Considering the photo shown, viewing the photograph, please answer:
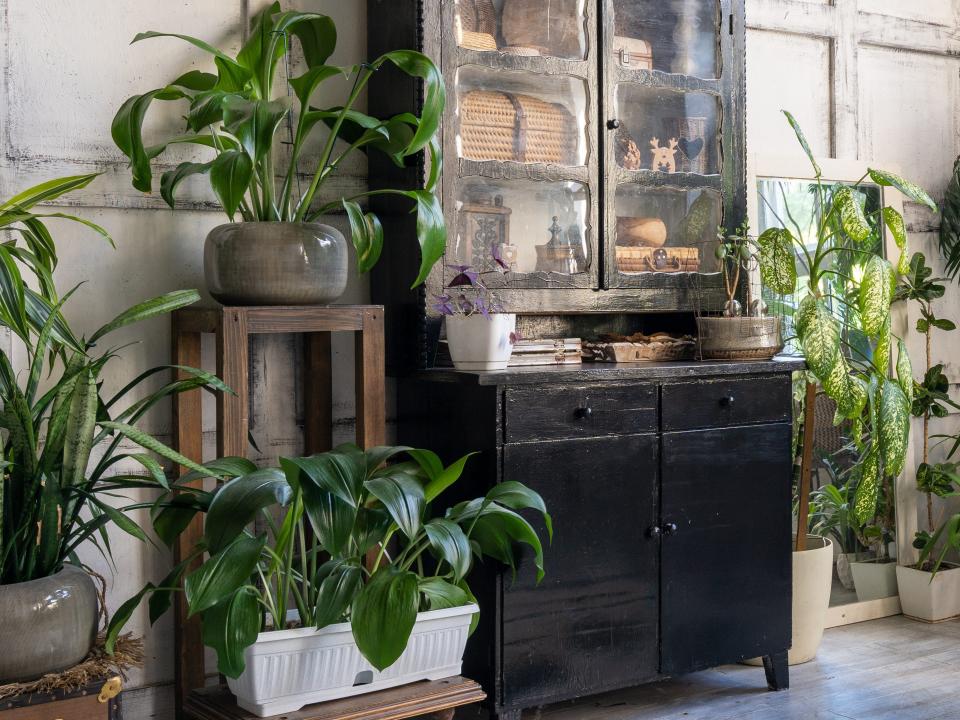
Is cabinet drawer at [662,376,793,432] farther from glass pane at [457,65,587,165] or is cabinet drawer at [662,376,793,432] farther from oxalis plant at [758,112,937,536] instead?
glass pane at [457,65,587,165]

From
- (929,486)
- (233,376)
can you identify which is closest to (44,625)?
(233,376)

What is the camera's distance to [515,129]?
309 centimetres

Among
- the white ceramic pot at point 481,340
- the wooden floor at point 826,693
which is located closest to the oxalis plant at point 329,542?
the white ceramic pot at point 481,340

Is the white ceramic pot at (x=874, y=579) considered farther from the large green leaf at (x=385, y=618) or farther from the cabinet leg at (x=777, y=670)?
the large green leaf at (x=385, y=618)

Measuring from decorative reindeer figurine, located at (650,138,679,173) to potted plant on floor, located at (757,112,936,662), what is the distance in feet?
1.30

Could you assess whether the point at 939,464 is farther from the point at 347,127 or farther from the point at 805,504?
the point at 347,127

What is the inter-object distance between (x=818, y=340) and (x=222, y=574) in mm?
2074

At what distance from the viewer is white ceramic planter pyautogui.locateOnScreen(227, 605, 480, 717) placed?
2299 mm

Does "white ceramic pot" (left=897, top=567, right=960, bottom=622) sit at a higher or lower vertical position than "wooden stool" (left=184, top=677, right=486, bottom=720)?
lower

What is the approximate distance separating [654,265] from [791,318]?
2.70ft

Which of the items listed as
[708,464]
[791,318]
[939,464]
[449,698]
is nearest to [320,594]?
[449,698]

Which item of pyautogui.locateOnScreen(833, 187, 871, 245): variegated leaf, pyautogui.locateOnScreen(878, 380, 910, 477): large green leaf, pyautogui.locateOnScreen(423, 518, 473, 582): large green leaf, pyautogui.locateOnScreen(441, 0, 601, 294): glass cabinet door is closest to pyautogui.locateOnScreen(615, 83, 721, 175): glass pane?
pyautogui.locateOnScreen(441, 0, 601, 294): glass cabinet door

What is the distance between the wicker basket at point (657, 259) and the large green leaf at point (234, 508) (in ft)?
4.77

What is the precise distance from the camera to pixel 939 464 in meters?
4.21
